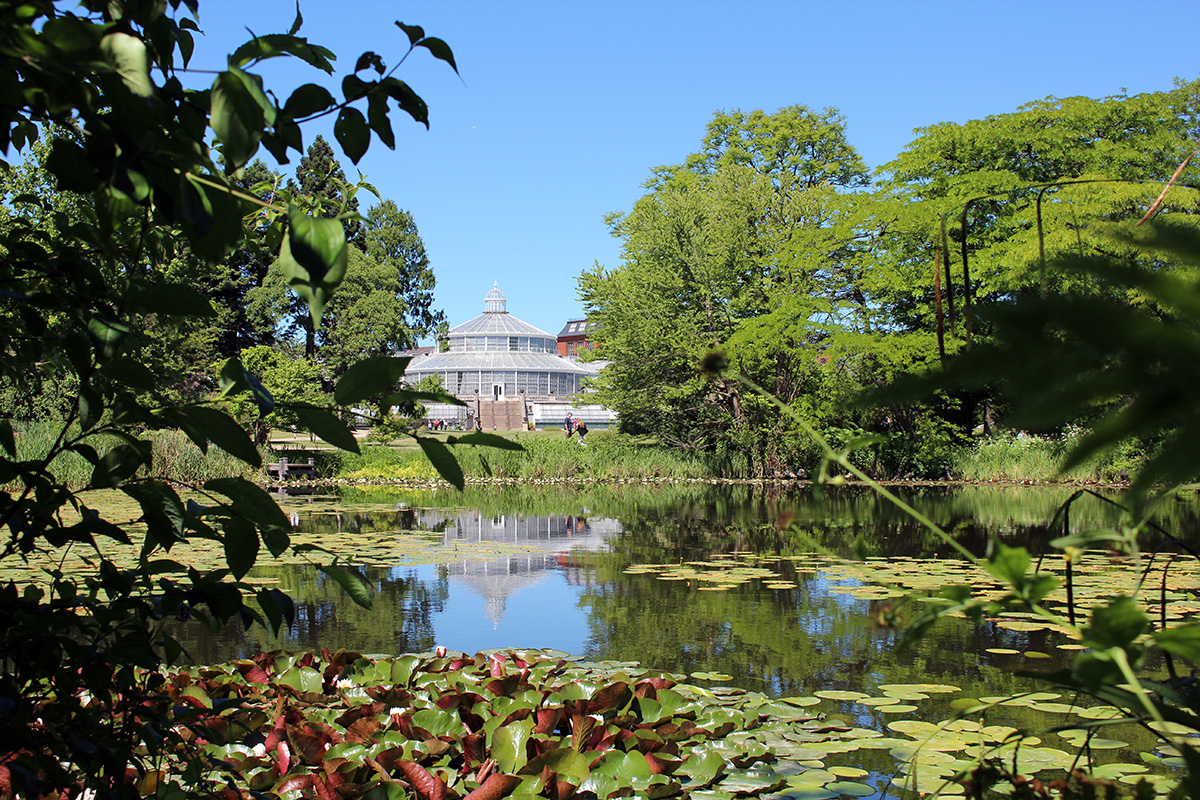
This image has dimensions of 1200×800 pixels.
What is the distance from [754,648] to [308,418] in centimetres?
484

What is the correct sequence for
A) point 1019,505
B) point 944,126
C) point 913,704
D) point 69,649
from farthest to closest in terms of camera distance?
point 944,126
point 1019,505
point 913,704
point 69,649

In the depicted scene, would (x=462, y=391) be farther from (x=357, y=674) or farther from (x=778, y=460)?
(x=357, y=674)

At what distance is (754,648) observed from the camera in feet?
17.8

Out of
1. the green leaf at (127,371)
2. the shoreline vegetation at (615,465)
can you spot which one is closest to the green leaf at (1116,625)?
the green leaf at (127,371)

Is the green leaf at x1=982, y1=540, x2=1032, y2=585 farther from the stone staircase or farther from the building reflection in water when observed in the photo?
the stone staircase

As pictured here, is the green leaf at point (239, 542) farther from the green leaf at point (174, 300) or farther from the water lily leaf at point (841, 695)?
the water lily leaf at point (841, 695)

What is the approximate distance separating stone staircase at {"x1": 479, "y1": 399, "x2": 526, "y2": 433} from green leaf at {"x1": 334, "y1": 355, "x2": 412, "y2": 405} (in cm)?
4111

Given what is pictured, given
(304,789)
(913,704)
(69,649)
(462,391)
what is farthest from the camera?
(462,391)

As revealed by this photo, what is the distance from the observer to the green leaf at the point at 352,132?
1.10 meters

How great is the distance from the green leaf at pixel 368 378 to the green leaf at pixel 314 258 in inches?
4.6

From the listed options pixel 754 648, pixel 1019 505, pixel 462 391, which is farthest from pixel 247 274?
pixel 754 648

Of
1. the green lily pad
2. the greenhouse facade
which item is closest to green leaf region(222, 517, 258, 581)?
the green lily pad

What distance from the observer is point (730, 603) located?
686 centimetres

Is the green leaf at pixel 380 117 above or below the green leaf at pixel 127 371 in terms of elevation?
→ above
